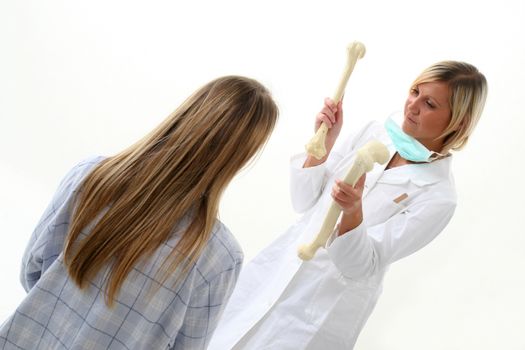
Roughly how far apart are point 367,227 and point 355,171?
261mm

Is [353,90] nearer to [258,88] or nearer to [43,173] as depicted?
[43,173]

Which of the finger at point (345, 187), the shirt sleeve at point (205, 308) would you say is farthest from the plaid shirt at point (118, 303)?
the finger at point (345, 187)

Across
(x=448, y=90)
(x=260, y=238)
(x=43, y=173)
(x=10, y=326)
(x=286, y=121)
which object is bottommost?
(x=43, y=173)

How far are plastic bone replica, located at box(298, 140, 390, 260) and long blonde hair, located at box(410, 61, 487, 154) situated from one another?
24cm

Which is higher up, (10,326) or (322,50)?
(322,50)

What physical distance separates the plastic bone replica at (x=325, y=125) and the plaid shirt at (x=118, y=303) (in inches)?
18.2

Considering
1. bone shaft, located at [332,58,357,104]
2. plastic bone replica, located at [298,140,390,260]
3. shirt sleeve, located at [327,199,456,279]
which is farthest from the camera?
bone shaft, located at [332,58,357,104]

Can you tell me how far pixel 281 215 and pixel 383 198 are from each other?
1231 mm

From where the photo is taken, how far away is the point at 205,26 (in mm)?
2723

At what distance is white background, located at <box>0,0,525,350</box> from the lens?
2383mm

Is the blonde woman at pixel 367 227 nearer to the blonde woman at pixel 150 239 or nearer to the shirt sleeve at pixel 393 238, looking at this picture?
the shirt sleeve at pixel 393 238

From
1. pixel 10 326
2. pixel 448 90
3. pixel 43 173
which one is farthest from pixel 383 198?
pixel 43 173

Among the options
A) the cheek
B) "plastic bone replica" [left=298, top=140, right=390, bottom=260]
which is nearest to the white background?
the cheek

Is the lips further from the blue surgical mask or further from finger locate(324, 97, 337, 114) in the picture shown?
finger locate(324, 97, 337, 114)
